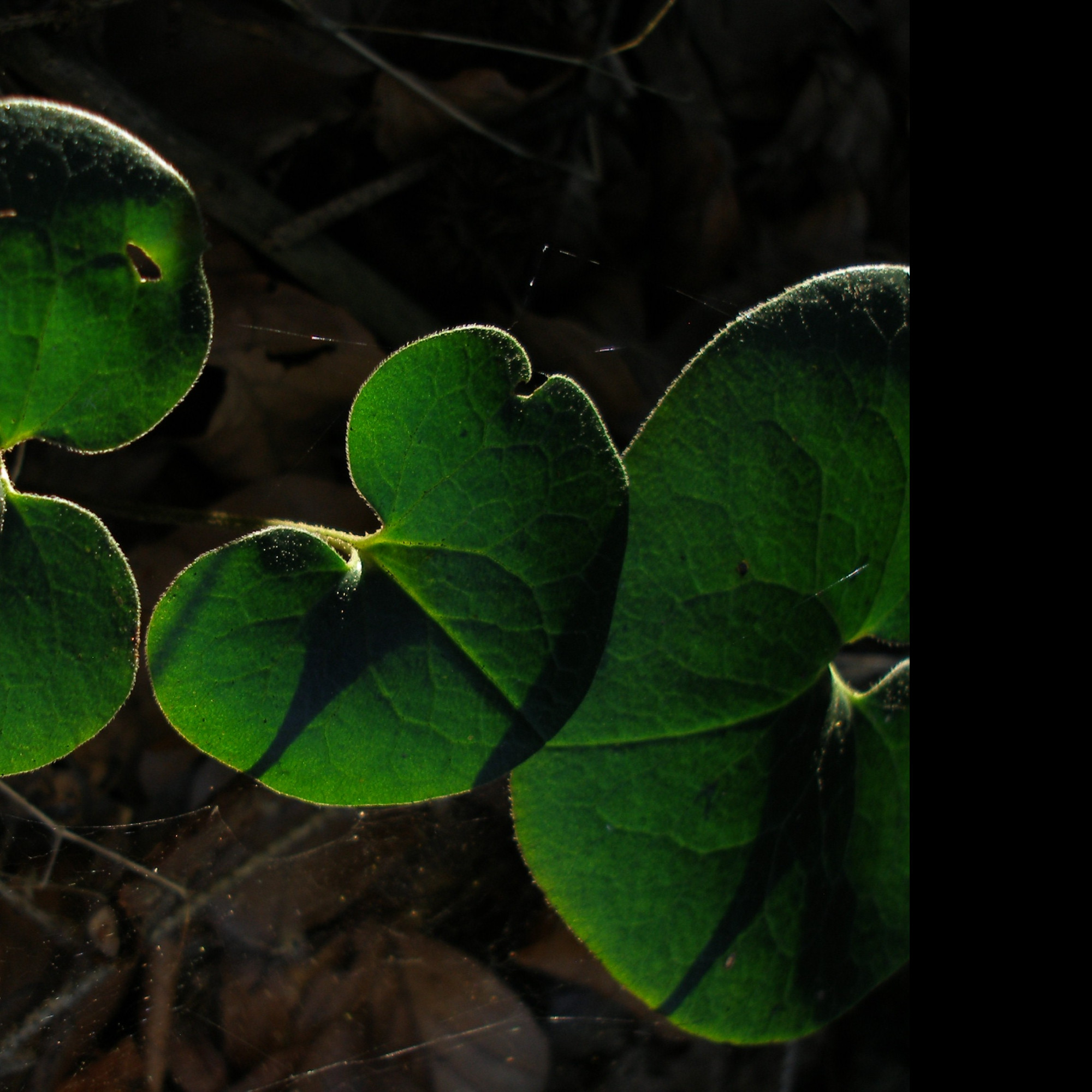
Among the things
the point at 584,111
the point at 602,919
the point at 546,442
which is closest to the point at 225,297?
the point at 546,442

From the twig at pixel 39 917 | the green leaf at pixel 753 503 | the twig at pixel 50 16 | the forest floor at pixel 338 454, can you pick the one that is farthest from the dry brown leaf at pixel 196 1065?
the twig at pixel 50 16

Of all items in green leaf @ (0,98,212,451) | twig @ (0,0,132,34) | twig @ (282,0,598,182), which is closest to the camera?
green leaf @ (0,98,212,451)

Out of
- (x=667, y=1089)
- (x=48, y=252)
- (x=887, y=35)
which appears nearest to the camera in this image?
(x=48, y=252)

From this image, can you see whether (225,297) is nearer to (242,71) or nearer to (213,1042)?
(242,71)

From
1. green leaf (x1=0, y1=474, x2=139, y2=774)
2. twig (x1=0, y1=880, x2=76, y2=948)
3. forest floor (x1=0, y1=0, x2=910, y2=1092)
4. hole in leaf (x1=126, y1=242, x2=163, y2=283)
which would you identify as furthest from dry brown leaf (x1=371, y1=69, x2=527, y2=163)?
twig (x1=0, y1=880, x2=76, y2=948)

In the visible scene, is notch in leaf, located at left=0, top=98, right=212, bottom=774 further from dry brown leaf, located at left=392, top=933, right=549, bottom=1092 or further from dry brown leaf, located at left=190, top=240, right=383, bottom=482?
dry brown leaf, located at left=392, top=933, right=549, bottom=1092
